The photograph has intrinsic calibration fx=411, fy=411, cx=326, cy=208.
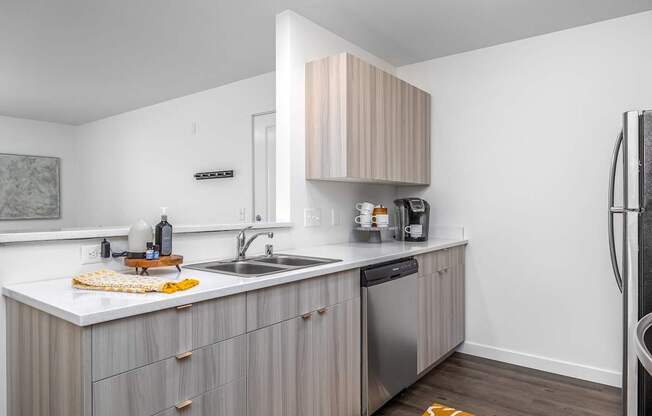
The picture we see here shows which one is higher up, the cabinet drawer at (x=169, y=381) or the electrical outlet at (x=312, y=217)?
the electrical outlet at (x=312, y=217)

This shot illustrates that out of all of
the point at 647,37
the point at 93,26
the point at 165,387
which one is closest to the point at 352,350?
the point at 165,387

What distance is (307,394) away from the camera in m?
1.82

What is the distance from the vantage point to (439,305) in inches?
113

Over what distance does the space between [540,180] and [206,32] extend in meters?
2.65

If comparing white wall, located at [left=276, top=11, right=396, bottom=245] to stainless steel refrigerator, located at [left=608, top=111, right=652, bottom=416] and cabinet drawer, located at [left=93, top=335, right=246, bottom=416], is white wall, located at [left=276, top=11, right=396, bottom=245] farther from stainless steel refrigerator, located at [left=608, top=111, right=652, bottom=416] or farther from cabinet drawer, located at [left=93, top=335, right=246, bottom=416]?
stainless steel refrigerator, located at [left=608, top=111, right=652, bottom=416]

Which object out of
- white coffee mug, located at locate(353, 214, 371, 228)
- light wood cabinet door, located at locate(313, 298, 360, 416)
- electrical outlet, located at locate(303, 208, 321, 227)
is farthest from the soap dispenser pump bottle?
white coffee mug, located at locate(353, 214, 371, 228)

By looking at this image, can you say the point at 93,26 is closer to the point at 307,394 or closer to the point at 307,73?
the point at 307,73

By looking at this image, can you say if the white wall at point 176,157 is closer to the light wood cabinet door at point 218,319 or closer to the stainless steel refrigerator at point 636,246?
the light wood cabinet door at point 218,319

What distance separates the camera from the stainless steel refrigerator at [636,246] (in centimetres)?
165

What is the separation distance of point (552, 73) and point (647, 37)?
545mm

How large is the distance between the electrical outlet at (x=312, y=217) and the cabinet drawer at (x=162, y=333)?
49.7 inches

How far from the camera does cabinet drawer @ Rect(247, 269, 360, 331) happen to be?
5.22ft

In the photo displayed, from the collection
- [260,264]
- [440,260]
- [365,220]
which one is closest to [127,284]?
[260,264]

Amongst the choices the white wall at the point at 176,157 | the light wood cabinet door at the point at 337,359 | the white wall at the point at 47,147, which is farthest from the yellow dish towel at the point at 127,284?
the white wall at the point at 47,147
